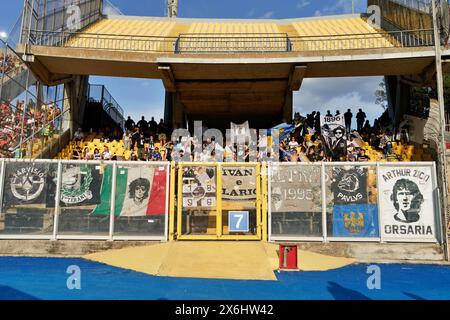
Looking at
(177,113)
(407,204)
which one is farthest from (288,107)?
(407,204)

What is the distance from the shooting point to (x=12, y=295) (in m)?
6.09

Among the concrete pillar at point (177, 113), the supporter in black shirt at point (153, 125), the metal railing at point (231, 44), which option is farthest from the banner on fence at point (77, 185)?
the concrete pillar at point (177, 113)

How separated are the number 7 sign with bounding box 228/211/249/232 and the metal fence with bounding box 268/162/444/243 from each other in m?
0.73

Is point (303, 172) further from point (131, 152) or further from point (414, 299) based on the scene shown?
point (131, 152)

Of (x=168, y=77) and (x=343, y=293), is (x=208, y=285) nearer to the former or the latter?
(x=343, y=293)

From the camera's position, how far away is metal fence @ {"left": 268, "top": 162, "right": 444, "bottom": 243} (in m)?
10.2

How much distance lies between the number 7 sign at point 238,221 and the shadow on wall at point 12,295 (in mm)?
5701

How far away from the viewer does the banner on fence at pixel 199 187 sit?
10609 mm

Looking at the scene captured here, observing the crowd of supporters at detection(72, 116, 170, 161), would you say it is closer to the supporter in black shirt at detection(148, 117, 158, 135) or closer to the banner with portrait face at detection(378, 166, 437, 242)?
the supporter in black shirt at detection(148, 117, 158, 135)

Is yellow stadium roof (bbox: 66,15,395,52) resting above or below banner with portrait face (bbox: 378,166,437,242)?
above

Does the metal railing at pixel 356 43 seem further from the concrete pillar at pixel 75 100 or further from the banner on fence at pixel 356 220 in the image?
the concrete pillar at pixel 75 100

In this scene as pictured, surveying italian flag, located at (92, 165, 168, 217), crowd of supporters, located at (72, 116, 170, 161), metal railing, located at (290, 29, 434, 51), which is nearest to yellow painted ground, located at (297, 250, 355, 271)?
italian flag, located at (92, 165, 168, 217)
